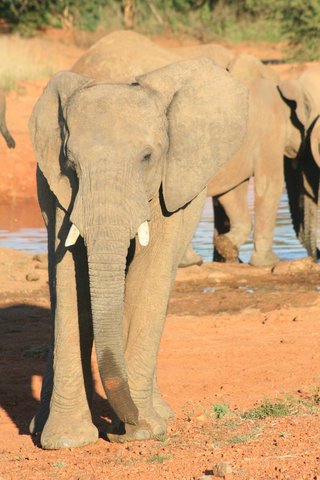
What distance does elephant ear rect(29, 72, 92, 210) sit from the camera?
5539mm

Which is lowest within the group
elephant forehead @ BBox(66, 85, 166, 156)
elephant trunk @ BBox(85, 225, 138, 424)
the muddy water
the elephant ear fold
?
the muddy water

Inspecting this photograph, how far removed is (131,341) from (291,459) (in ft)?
3.85

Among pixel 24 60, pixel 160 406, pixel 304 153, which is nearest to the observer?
pixel 160 406

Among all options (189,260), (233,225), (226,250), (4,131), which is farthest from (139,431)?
(4,131)

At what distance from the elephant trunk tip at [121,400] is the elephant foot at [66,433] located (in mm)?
323

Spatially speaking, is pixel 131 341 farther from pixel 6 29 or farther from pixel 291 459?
pixel 6 29

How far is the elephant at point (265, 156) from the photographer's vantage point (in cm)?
1232

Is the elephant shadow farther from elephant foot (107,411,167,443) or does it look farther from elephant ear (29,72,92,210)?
elephant ear (29,72,92,210)

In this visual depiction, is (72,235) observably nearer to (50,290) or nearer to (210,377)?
(50,290)

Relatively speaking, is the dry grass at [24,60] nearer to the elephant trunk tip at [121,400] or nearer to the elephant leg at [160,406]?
the elephant leg at [160,406]

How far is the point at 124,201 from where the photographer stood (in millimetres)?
5137

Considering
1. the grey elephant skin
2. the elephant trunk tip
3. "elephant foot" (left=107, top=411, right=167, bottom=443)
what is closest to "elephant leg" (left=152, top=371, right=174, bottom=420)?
"elephant foot" (left=107, top=411, right=167, bottom=443)

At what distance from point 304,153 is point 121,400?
8130mm

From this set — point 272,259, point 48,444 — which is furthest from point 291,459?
point 272,259
